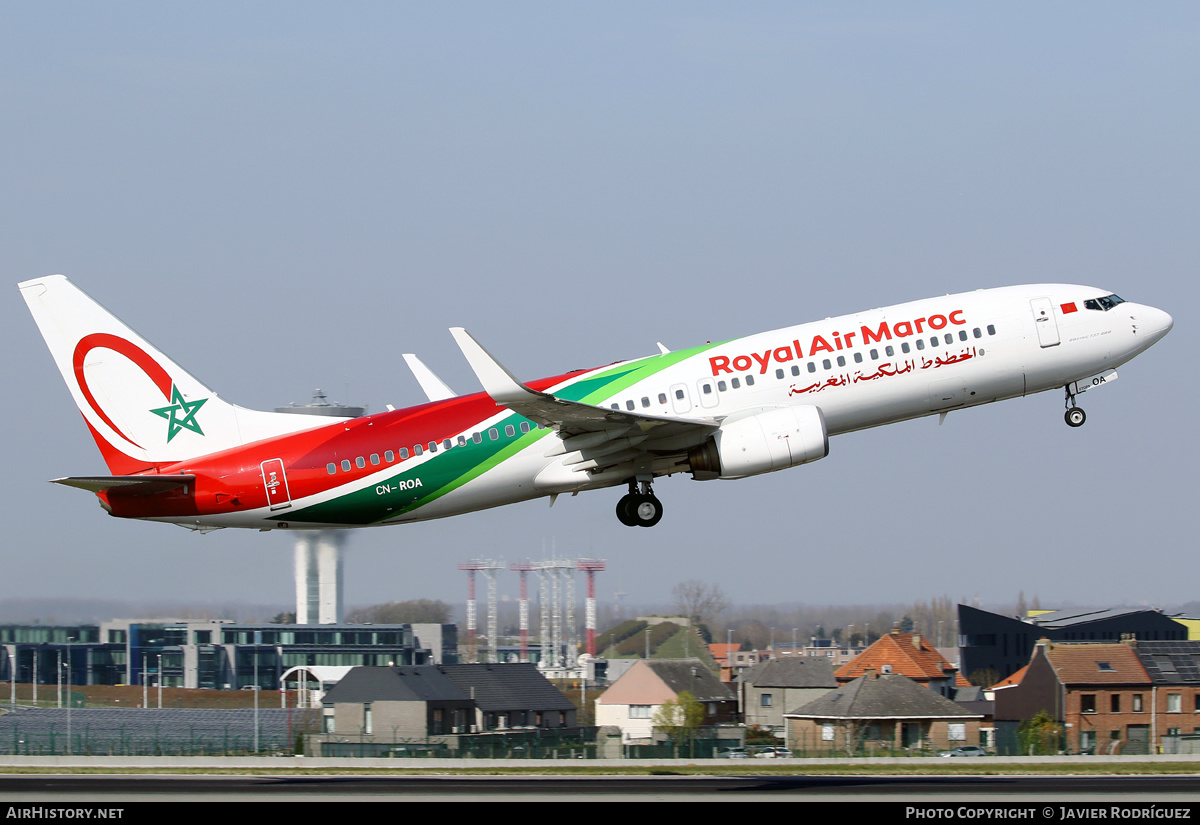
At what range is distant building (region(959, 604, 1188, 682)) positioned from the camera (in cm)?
9025

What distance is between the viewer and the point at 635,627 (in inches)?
4193

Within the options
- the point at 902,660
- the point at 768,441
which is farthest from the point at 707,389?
Result: the point at 902,660

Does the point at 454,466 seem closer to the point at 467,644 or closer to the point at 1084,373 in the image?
the point at 1084,373

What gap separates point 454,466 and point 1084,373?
1811 centimetres

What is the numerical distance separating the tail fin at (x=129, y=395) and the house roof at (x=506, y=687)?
2585 cm

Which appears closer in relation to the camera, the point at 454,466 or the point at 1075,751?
the point at 454,466

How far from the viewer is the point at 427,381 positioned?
41562 mm

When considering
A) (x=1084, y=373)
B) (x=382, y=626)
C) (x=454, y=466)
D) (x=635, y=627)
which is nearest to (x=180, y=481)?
(x=454, y=466)

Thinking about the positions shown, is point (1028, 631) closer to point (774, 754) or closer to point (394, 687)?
point (774, 754)

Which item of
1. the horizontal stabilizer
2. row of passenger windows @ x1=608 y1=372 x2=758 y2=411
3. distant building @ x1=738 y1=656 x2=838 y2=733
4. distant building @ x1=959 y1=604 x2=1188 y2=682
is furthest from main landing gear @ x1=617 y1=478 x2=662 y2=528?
distant building @ x1=959 y1=604 x2=1188 y2=682

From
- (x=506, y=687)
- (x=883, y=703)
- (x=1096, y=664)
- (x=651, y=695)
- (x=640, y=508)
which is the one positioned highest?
(x=640, y=508)

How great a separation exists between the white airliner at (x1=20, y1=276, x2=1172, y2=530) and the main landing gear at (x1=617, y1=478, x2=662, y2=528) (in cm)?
4

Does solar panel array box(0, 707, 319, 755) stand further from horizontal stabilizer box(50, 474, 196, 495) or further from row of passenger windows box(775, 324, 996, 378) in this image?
row of passenger windows box(775, 324, 996, 378)

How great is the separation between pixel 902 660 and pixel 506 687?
26.0m
